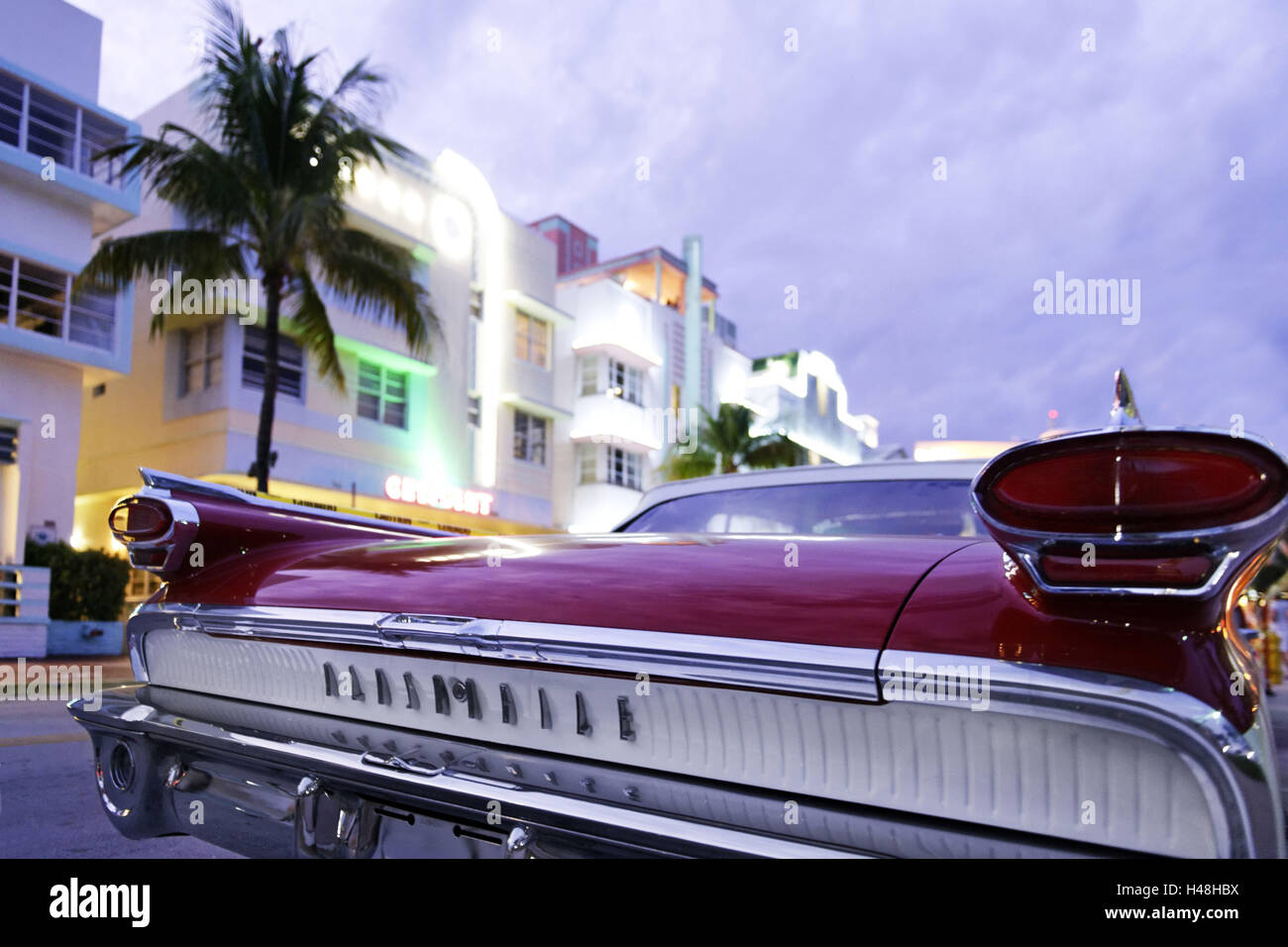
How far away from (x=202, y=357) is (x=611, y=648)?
59.1ft

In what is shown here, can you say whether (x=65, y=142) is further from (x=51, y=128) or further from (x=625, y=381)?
(x=625, y=381)

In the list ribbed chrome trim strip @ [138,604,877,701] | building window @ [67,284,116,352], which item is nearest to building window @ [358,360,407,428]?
building window @ [67,284,116,352]

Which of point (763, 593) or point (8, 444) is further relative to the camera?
point (8, 444)

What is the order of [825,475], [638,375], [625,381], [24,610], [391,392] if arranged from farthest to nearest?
[638,375] < [625,381] < [391,392] < [24,610] < [825,475]

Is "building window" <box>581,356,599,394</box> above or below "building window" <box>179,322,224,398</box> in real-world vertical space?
above

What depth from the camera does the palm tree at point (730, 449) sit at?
27344 millimetres

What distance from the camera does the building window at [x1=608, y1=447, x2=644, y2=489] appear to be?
26.7 m

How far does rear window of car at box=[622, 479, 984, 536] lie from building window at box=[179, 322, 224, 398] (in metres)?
15.7

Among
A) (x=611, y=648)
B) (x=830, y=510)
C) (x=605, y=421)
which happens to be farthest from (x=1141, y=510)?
(x=605, y=421)

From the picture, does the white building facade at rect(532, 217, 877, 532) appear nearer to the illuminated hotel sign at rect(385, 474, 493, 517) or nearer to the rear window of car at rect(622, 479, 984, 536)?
the illuminated hotel sign at rect(385, 474, 493, 517)

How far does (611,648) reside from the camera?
5.01 feet

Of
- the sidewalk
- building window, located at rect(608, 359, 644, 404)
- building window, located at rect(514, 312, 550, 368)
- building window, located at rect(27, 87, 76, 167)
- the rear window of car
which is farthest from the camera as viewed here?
building window, located at rect(608, 359, 644, 404)

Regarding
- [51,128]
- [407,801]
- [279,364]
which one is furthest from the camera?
[279,364]

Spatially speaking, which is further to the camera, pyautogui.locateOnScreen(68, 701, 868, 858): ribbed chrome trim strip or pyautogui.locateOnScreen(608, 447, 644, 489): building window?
pyautogui.locateOnScreen(608, 447, 644, 489): building window
